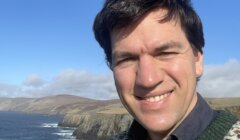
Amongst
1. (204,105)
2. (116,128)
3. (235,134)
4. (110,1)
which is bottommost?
(116,128)

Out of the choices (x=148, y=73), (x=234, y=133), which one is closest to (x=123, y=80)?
(x=148, y=73)

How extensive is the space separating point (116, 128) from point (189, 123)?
85.5 m

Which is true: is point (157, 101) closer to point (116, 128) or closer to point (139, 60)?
point (139, 60)

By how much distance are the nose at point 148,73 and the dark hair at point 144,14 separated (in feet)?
1.34

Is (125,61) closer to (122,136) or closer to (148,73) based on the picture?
(148,73)

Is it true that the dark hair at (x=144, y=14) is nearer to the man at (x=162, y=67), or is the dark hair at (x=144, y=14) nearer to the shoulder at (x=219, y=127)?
the man at (x=162, y=67)

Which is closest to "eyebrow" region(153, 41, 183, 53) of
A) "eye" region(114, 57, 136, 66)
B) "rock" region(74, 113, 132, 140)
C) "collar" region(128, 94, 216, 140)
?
Result: "eye" region(114, 57, 136, 66)

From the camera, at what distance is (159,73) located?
3.44m

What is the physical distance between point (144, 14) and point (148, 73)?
0.58 m

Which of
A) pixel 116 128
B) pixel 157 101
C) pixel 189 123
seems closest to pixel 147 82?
pixel 157 101

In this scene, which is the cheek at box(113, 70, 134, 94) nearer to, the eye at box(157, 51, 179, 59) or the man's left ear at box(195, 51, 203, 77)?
the eye at box(157, 51, 179, 59)

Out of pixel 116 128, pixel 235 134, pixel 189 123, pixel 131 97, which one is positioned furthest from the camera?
pixel 116 128

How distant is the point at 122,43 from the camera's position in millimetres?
3701

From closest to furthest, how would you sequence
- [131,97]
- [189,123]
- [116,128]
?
[189,123]
[131,97]
[116,128]
